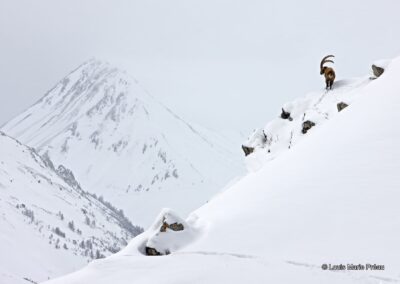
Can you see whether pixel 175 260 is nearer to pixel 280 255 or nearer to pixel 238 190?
pixel 280 255

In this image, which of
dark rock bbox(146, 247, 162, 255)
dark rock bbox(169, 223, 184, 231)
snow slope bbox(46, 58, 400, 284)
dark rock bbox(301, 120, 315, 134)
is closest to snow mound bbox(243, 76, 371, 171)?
dark rock bbox(301, 120, 315, 134)

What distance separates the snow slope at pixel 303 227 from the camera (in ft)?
38.4

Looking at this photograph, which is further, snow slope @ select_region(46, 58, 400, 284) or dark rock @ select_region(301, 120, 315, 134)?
dark rock @ select_region(301, 120, 315, 134)

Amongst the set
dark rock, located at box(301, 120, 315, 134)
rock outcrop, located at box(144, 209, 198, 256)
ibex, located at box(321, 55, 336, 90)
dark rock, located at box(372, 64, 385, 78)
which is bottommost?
rock outcrop, located at box(144, 209, 198, 256)

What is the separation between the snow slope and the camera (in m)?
11.7

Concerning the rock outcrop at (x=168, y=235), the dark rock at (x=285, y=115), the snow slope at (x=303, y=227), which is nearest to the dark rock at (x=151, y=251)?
the rock outcrop at (x=168, y=235)

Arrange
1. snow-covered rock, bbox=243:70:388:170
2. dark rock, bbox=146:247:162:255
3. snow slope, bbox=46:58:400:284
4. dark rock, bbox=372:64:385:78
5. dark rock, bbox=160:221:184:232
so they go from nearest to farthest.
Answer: snow slope, bbox=46:58:400:284
dark rock, bbox=146:247:162:255
dark rock, bbox=160:221:184:232
dark rock, bbox=372:64:385:78
snow-covered rock, bbox=243:70:388:170

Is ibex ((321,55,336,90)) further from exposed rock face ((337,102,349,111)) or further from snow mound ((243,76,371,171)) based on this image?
exposed rock face ((337,102,349,111))

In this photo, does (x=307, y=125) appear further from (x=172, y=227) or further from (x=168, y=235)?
(x=168, y=235)

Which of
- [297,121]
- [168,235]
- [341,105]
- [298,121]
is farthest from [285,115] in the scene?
[168,235]

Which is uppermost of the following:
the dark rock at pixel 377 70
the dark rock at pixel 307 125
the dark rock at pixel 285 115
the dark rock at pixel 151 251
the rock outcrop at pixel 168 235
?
the dark rock at pixel 377 70

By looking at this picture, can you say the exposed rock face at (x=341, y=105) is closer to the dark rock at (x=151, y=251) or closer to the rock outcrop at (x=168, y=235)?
the rock outcrop at (x=168, y=235)

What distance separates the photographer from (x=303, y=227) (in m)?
13.6

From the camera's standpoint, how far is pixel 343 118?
72.8 ft
